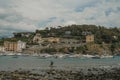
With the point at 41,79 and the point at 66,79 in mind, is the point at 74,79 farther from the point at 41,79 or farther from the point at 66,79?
the point at 41,79

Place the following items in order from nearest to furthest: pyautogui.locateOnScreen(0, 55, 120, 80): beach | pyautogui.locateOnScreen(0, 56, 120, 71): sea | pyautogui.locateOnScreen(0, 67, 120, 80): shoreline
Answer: pyautogui.locateOnScreen(0, 67, 120, 80): shoreline → pyautogui.locateOnScreen(0, 55, 120, 80): beach → pyautogui.locateOnScreen(0, 56, 120, 71): sea

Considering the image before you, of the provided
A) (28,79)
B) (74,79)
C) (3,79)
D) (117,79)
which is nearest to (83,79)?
(74,79)

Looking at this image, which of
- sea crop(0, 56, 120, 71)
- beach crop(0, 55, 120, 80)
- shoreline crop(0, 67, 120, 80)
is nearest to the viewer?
shoreline crop(0, 67, 120, 80)

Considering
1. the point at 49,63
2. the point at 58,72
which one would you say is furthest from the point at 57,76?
the point at 49,63

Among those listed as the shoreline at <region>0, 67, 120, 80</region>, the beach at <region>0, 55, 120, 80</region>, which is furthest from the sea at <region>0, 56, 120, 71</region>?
the shoreline at <region>0, 67, 120, 80</region>

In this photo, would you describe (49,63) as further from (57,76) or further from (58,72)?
(57,76)

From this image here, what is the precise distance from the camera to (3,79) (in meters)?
41.2

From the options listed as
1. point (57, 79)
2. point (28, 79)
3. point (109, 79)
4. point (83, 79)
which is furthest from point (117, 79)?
point (28, 79)

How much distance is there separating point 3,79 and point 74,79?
902 centimetres

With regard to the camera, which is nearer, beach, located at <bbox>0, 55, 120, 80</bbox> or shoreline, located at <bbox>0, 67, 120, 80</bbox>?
shoreline, located at <bbox>0, 67, 120, 80</bbox>

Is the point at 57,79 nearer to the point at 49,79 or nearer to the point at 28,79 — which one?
the point at 49,79

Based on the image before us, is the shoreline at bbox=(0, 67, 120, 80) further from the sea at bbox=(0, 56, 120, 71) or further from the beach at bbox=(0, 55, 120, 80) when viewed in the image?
the sea at bbox=(0, 56, 120, 71)

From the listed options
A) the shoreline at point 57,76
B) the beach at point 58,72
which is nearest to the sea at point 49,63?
the beach at point 58,72

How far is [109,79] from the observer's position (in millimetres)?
41844
